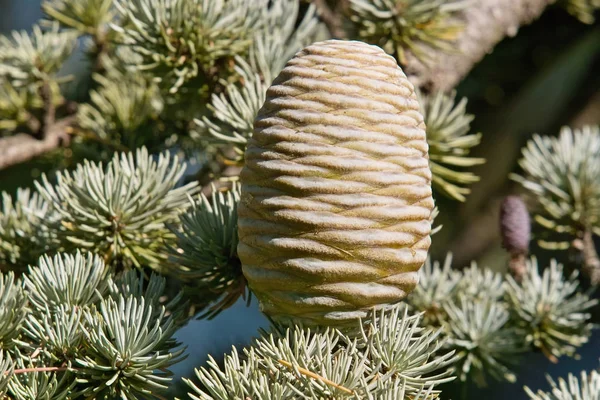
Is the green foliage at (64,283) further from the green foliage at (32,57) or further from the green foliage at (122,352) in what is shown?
the green foliage at (32,57)

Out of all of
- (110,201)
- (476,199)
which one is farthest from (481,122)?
(110,201)

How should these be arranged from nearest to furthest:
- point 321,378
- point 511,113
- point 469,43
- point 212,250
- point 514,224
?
point 321,378 < point 212,250 < point 514,224 < point 469,43 < point 511,113

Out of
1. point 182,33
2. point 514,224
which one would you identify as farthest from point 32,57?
point 514,224

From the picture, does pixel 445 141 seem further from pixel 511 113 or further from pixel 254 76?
pixel 511 113

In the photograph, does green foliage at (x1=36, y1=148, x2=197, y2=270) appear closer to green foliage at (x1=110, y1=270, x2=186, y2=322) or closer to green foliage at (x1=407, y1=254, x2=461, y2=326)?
green foliage at (x1=110, y1=270, x2=186, y2=322)

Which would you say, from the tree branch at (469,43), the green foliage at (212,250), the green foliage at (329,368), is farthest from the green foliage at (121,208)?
the tree branch at (469,43)

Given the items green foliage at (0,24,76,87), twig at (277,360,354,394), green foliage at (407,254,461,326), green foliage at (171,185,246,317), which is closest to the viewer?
twig at (277,360,354,394)

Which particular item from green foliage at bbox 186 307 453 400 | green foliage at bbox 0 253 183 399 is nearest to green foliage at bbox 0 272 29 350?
green foliage at bbox 0 253 183 399
